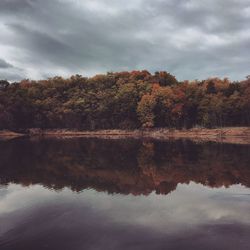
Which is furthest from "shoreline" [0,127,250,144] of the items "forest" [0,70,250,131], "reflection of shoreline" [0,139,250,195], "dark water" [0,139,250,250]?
"dark water" [0,139,250,250]

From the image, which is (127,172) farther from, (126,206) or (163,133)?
(163,133)

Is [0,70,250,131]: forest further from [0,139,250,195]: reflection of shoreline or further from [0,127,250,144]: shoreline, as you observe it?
[0,139,250,195]: reflection of shoreline

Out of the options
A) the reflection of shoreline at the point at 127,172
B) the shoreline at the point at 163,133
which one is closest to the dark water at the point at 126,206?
the reflection of shoreline at the point at 127,172

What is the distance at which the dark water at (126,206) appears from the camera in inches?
573

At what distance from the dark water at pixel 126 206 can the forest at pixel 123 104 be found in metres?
67.1

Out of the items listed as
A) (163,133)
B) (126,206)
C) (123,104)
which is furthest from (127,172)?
(123,104)

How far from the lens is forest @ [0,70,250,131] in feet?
334

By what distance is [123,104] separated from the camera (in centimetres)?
11088

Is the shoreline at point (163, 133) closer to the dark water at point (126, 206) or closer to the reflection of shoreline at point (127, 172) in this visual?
the reflection of shoreline at point (127, 172)

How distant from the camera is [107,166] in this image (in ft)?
118

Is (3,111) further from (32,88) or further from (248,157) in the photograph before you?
(248,157)

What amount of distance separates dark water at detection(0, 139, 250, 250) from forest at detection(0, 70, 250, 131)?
67103 millimetres

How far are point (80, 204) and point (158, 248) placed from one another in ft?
27.4

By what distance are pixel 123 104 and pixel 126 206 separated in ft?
300
